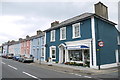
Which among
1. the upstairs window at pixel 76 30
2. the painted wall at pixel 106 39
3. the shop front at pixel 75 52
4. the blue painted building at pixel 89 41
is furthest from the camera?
the upstairs window at pixel 76 30

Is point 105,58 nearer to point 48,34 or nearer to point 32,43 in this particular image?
point 48,34

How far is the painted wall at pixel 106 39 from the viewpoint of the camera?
1663cm

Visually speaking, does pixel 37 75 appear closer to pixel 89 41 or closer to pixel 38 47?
pixel 89 41

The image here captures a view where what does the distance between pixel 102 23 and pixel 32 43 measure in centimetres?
2160

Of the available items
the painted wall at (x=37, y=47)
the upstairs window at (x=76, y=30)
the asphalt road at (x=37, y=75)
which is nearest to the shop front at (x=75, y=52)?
the upstairs window at (x=76, y=30)

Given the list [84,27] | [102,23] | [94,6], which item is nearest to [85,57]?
[84,27]

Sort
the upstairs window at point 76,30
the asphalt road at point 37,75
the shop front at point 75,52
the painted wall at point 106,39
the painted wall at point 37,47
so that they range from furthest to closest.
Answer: the painted wall at point 37,47, the upstairs window at point 76,30, the shop front at point 75,52, the painted wall at point 106,39, the asphalt road at point 37,75

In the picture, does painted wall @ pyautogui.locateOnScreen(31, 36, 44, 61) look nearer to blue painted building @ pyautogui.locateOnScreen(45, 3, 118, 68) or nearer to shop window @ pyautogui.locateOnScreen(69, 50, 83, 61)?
blue painted building @ pyautogui.locateOnScreen(45, 3, 118, 68)

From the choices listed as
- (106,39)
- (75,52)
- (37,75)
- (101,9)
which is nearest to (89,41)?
(106,39)

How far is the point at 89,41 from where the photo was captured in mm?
16453

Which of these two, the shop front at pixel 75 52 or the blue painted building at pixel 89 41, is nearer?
the blue painted building at pixel 89 41

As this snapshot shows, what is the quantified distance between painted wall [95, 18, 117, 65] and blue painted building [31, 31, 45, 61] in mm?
14146

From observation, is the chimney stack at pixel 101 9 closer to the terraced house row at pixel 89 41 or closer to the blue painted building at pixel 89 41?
the terraced house row at pixel 89 41

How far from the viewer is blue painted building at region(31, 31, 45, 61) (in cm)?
2858
